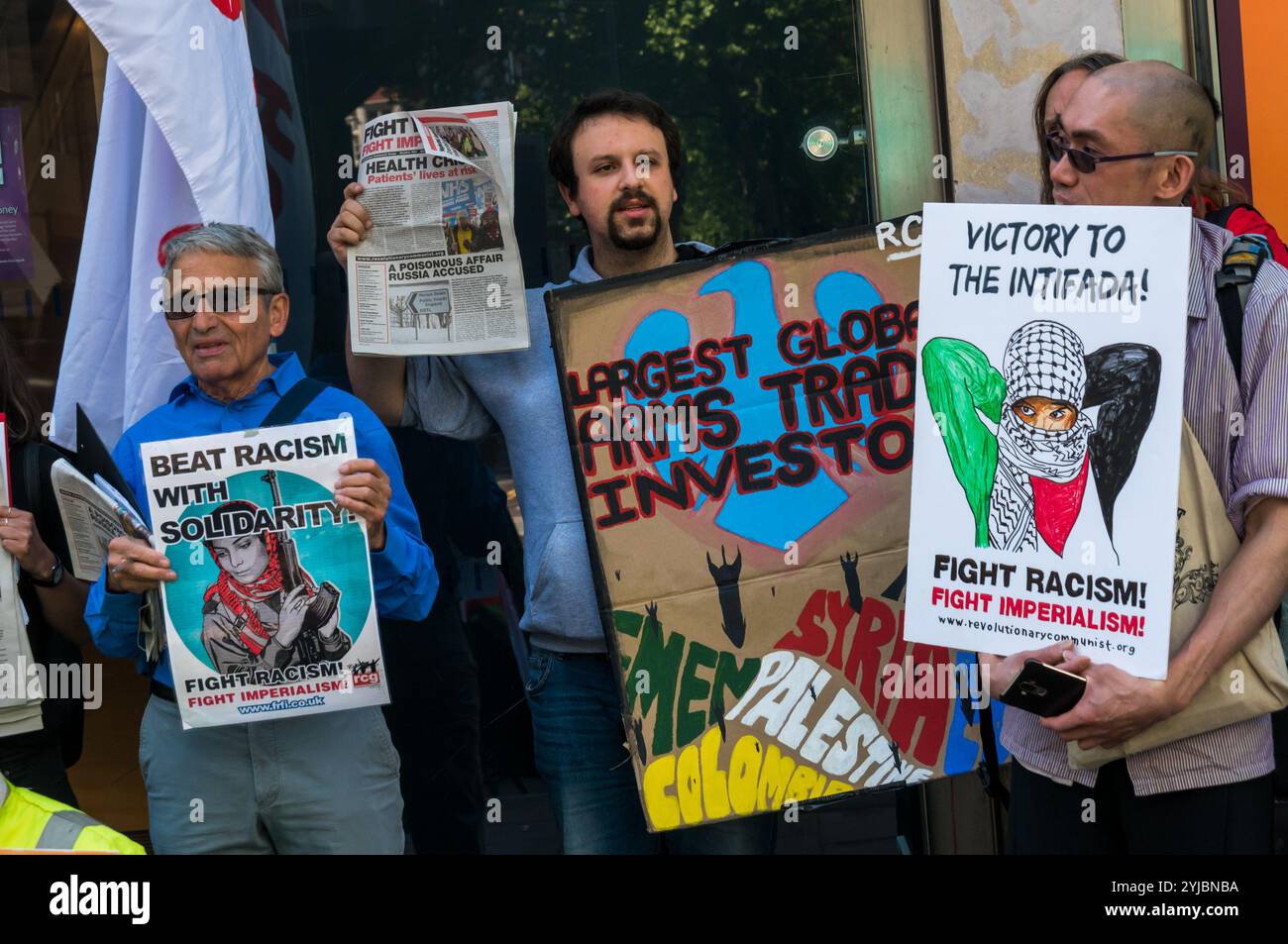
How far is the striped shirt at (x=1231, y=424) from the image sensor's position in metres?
2.49

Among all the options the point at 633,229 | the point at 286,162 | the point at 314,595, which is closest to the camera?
the point at 314,595

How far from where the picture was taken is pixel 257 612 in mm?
3105

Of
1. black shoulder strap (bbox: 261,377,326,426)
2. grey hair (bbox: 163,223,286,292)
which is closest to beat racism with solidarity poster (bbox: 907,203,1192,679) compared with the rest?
black shoulder strap (bbox: 261,377,326,426)

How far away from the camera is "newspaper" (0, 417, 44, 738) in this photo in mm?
3213

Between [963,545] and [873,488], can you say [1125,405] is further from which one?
[873,488]

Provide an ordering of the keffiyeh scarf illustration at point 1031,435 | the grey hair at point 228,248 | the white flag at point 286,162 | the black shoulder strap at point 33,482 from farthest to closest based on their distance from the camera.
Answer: the white flag at point 286,162 < the black shoulder strap at point 33,482 < the grey hair at point 228,248 < the keffiyeh scarf illustration at point 1031,435

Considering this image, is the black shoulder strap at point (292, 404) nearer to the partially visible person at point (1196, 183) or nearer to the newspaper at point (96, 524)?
the newspaper at point (96, 524)

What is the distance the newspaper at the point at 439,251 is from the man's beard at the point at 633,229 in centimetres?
24

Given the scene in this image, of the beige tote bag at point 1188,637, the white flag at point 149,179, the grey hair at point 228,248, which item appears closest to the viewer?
the beige tote bag at point 1188,637

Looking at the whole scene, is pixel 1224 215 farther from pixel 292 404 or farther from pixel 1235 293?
pixel 292 404

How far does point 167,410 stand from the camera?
331 cm

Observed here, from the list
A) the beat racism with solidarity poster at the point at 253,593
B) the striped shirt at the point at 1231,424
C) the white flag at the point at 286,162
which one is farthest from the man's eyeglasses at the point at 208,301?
the striped shirt at the point at 1231,424

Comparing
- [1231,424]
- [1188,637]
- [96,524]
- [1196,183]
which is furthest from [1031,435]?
[96,524]

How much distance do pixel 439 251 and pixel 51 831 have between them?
1.50m
